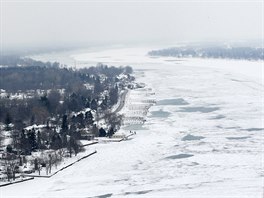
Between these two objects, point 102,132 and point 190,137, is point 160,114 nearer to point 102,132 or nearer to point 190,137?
point 102,132

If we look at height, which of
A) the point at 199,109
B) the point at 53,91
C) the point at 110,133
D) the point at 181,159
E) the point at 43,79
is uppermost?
the point at 43,79

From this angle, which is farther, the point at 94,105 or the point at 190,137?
the point at 94,105

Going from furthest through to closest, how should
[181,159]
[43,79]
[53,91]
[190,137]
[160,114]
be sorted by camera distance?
1. [43,79]
2. [53,91]
3. [160,114]
4. [190,137]
5. [181,159]

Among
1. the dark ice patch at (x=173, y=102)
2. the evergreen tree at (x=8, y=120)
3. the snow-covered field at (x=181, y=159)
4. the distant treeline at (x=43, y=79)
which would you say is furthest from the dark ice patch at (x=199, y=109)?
the distant treeline at (x=43, y=79)

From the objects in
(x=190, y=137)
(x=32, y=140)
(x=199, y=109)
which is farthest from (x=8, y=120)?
(x=199, y=109)

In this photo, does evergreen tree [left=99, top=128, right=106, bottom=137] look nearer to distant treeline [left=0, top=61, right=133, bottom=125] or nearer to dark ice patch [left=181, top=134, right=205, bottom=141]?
dark ice patch [left=181, top=134, right=205, bottom=141]

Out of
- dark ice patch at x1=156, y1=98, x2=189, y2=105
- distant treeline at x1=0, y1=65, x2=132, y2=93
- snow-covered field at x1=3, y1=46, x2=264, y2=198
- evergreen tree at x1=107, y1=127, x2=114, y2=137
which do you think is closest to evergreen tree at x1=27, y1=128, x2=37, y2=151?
snow-covered field at x1=3, y1=46, x2=264, y2=198

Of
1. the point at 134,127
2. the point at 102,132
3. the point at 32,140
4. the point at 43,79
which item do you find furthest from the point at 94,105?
the point at 43,79

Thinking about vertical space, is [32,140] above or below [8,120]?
below

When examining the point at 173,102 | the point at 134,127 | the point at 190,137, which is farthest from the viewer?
the point at 173,102
